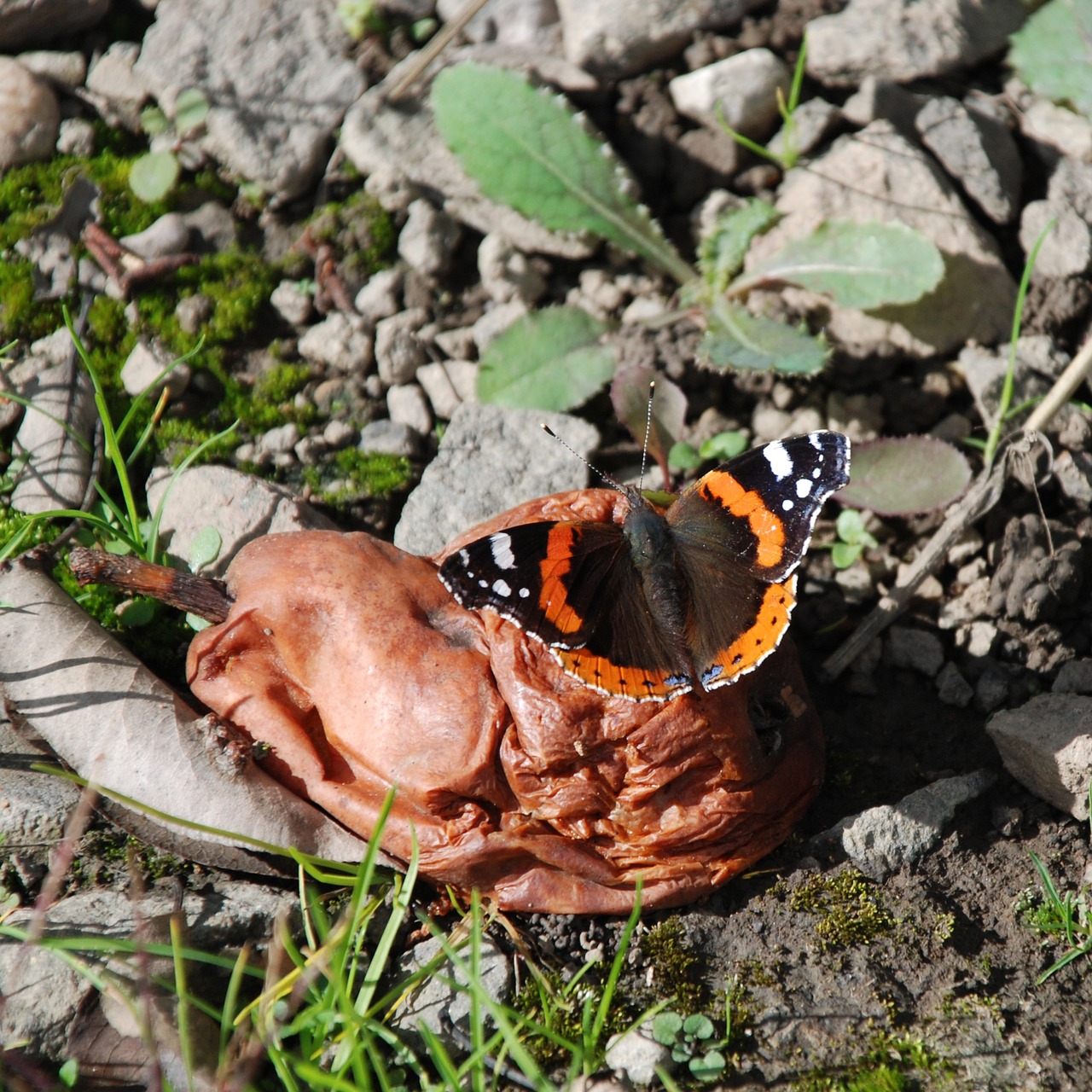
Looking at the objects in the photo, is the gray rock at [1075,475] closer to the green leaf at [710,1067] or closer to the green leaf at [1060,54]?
the green leaf at [1060,54]

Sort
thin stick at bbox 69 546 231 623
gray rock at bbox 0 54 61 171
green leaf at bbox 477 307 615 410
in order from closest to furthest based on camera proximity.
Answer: thin stick at bbox 69 546 231 623 → green leaf at bbox 477 307 615 410 → gray rock at bbox 0 54 61 171

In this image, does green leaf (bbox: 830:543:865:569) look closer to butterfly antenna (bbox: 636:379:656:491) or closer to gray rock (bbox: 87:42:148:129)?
butterfly antenna (bbox: 636:379:656:491)

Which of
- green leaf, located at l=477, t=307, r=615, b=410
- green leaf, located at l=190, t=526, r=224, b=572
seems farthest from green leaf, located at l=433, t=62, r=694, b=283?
green leaf, located at l=190, t=526, r=224, b=572

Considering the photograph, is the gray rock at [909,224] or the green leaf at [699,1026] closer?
the green leaf at [699,1026]

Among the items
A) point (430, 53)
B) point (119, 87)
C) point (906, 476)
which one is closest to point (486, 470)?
point (906, 476)

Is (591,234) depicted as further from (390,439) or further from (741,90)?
(390,439)

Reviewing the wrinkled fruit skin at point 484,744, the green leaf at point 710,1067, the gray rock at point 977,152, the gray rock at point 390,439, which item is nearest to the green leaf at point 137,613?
the wrinkled fruit skin at point 484,744
